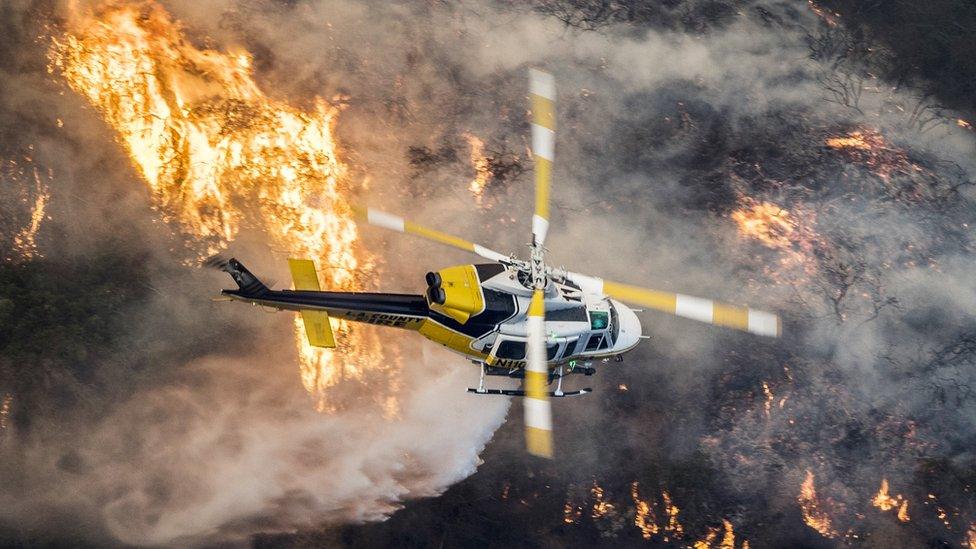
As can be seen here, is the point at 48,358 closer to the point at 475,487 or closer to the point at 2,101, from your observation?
the point at 2,101

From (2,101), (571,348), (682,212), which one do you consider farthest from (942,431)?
(2,101)

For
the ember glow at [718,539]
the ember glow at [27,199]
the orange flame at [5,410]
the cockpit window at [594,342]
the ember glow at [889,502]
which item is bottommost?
the ember glow at [718,539]

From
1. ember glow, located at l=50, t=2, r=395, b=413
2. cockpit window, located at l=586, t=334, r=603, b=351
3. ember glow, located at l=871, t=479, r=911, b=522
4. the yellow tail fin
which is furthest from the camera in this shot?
ember glow, located at l=871, t=479, r=911, b=522

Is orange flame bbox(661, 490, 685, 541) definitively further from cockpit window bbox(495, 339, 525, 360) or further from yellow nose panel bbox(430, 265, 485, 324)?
yellow nose panel bbox(430, 265, 485, 324)

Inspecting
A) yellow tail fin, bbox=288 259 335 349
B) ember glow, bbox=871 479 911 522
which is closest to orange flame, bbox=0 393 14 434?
yellow tail fin, bbox=288 259 335 349

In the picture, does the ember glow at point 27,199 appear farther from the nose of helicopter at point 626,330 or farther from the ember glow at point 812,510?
the ember glow at point 812,510

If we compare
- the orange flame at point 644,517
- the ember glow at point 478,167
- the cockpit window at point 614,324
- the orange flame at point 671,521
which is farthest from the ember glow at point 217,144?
the orange flame at point 671,521
